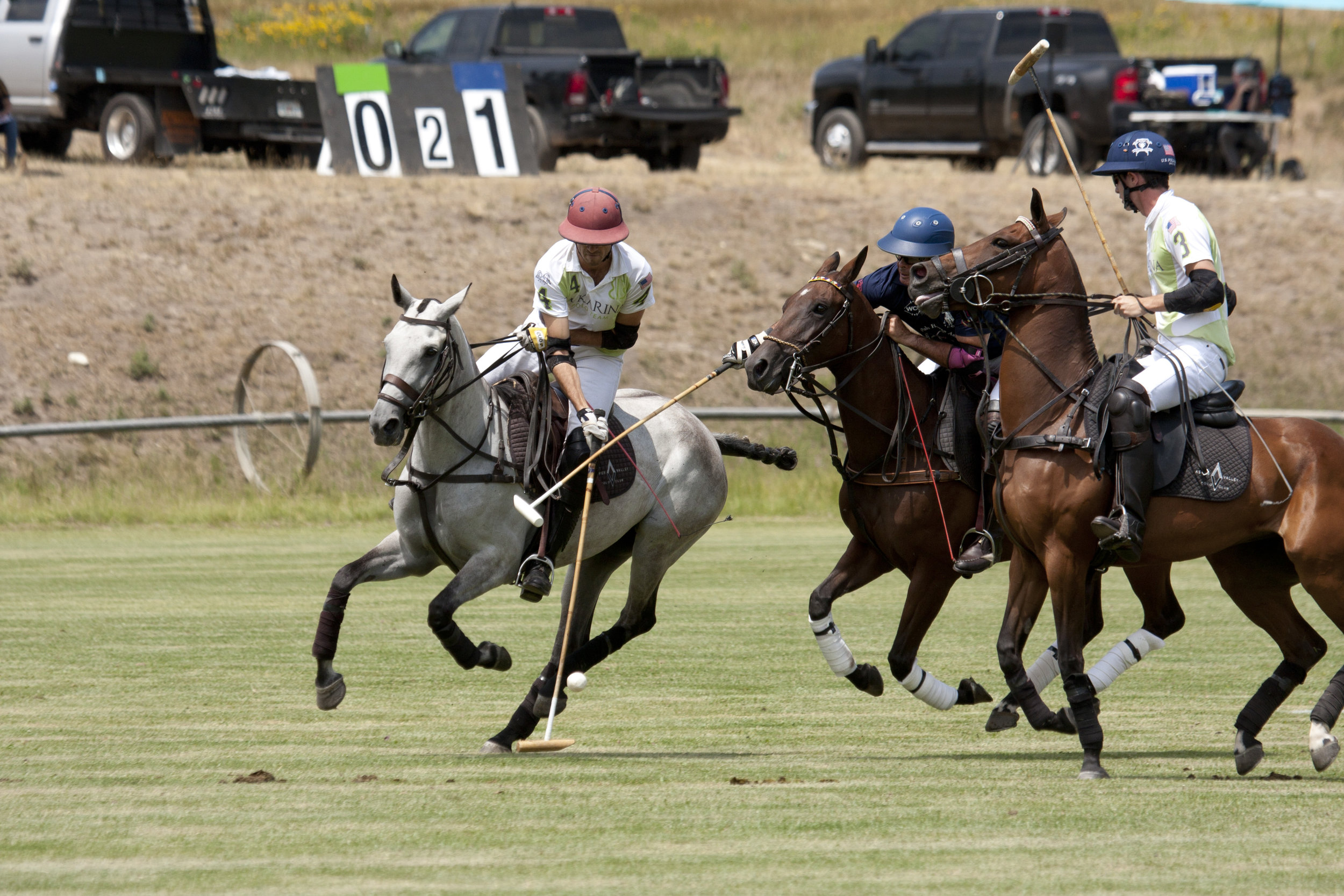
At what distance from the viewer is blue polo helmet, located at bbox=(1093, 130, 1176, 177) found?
23.9ft

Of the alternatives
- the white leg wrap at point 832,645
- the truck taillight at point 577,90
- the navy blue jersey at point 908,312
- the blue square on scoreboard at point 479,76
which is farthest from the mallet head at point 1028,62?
the truck taillight at point 577,90

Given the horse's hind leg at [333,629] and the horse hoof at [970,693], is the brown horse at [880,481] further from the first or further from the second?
the horse's hind leg at [333,629]

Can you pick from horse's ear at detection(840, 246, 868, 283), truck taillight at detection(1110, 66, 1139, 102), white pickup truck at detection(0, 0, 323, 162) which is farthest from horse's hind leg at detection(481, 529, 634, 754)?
truck taillight at detection(1110, 66, 1139, 102)

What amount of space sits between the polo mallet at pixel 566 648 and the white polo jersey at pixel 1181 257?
2.74 metres

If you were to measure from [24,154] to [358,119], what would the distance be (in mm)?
4538

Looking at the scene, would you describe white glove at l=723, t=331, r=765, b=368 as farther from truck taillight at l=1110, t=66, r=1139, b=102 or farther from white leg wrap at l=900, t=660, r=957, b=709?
truck taillight at l=1110, t=66, r=1139, b=102

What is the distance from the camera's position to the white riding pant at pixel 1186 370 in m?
7.31

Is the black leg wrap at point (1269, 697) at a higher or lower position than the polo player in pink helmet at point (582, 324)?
lower

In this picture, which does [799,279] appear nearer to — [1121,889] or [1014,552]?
[1014,552]

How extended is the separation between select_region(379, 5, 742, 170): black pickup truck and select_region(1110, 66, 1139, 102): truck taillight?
18.5 ft

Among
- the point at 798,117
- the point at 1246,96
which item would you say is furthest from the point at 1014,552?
the point at 798,117

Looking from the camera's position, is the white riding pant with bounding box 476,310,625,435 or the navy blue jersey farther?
the navy blue jersey

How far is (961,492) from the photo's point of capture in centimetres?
838

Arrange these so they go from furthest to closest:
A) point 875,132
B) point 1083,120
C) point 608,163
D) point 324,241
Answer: point 608,163 < point 875,132 < point 1083,120 < point 324,241
